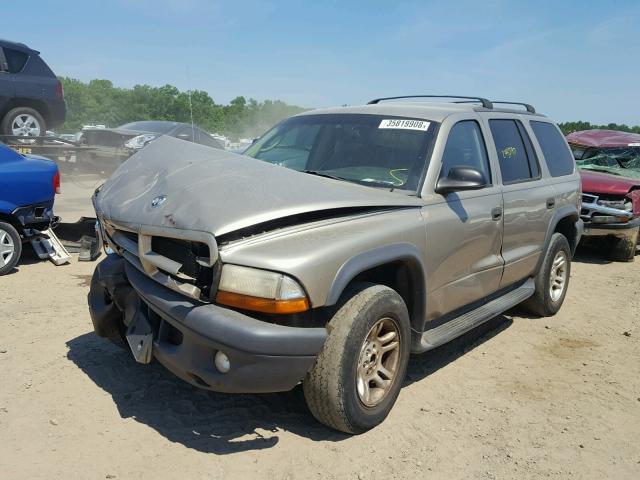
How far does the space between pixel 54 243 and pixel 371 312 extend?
494 centimetres

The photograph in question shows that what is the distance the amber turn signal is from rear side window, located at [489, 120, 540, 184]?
2.45 m

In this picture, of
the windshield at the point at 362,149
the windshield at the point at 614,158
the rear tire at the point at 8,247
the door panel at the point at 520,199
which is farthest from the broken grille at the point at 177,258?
the windshield at the point at 614,158

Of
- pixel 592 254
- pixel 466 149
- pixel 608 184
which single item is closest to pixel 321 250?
pixel 466 149

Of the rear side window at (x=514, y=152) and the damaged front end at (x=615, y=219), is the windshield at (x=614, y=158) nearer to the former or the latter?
A: the damaged front end at (x=615, y=219)

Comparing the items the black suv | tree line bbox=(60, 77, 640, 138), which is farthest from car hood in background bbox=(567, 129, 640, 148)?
the black suv

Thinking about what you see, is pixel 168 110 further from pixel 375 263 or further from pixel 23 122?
pixel 375 263

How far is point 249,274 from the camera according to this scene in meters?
2.84

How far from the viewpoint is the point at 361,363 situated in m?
3.32

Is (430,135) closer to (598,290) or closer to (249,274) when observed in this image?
(249,274)

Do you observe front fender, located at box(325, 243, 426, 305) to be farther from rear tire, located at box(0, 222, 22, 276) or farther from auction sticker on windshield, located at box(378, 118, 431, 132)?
rear tire, located at box(0, 222, 22, 276)

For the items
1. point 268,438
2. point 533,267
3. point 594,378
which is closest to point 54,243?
point 268,438

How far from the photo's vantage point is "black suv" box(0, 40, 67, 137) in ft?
33.9

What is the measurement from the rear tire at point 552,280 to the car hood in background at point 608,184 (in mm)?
3269

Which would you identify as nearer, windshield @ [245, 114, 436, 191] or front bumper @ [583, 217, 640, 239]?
windshield @ [245, 114, 436, 191]
